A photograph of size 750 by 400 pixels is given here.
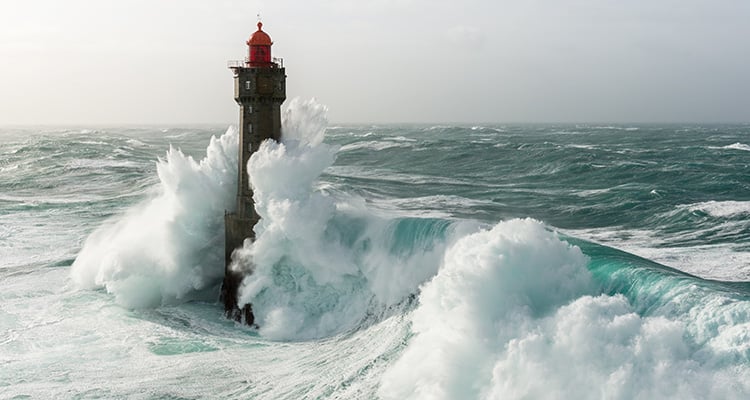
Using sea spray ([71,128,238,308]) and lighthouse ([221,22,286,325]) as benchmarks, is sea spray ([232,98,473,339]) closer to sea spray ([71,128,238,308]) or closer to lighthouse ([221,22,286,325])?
lighthouse ([221,22,286,325])

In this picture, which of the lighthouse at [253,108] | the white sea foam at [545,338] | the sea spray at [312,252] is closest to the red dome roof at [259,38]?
the lighthouse at [253,108]

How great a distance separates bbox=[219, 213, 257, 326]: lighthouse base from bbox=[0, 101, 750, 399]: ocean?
42 cm

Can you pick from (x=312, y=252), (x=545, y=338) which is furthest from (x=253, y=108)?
(x=545, y=338)

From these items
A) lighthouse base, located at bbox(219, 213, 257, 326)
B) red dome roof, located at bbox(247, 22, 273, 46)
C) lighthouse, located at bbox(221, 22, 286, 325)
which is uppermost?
red dome roof, located at bbox(247, 22, 273, 46)

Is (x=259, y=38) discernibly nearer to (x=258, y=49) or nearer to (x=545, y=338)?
(x=258, y=49)

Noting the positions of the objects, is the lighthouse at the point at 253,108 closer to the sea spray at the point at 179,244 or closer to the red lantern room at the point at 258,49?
the red lantern room at the point at 258,49

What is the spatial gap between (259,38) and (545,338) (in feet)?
41.3

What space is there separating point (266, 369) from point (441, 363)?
516 centimetres

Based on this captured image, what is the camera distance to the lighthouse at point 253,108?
19.2m

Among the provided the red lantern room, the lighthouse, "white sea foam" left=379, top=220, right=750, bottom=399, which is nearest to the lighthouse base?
the lighthouse

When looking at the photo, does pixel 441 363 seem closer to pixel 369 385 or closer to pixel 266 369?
pixel 369 385

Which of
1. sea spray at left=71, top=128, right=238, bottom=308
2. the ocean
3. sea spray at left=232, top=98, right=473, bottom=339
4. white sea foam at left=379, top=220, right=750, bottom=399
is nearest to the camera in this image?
white sea foam at left=379, top=220, right=750, bottom=399

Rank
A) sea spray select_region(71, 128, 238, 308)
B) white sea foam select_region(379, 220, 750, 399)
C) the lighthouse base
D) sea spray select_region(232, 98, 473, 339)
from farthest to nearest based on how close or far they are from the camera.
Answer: sea spray select_region(71, 128, 238, 308)
the lighthouse base
sea spray select_region(232, 98, 473, 339)
white sea foam select_region(379, 220, 750, 399)

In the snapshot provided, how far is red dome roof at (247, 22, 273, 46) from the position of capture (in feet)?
63.5
